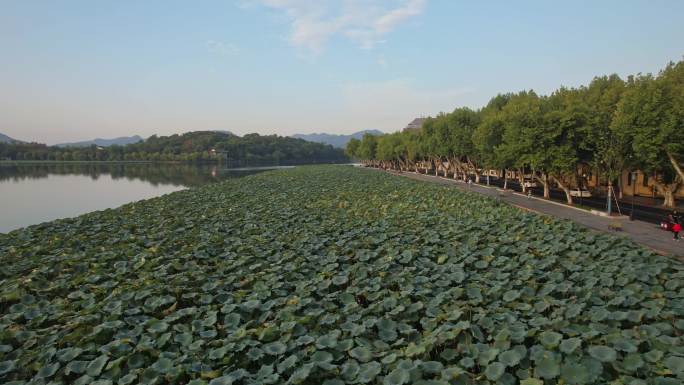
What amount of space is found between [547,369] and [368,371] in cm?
209

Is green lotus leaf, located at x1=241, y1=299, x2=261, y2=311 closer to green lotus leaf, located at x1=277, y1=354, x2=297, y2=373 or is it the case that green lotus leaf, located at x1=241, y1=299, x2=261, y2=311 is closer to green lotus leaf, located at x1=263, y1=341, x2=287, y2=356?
green lotus leaf, located at x1=263, y1=341, x2=287, y2=356

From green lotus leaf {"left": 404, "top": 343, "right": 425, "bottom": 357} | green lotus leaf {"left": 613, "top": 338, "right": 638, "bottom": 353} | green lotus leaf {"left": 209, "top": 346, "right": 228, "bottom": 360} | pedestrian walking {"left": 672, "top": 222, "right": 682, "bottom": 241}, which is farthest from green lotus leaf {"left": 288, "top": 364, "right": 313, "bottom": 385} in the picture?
pedestrian walking {"left": 672, "top": 222, "right": 682, "bottom": 241}

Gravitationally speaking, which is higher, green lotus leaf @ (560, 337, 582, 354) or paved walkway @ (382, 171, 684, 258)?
green lotus leaf @ (560, 337, 582, 354)

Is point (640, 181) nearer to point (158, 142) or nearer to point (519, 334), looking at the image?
point (519, 334)

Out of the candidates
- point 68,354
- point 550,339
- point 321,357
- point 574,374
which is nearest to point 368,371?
point 321,357

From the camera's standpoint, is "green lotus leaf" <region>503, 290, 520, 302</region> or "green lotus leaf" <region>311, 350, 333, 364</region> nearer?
"green lotus leaf" <region>311, 350, 333, 364</region>

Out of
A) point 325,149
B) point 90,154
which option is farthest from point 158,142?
point 325,149

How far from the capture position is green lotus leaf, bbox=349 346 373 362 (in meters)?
5.32

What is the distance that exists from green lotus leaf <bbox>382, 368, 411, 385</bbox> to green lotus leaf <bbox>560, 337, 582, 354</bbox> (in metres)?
2.16

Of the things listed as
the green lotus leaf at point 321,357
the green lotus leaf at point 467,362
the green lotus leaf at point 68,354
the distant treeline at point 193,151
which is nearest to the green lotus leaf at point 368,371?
the green lotus leaf at point 321,357

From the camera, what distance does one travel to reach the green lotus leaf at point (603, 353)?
4949 millimetres

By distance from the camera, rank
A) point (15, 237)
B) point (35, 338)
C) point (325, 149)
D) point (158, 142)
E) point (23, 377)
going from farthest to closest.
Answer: point (325, 149) < point (158, 142) < point (15, 237) < point (35, 338) < point (23, 377)

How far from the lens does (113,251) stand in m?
11.7

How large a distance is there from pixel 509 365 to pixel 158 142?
6875 inches
